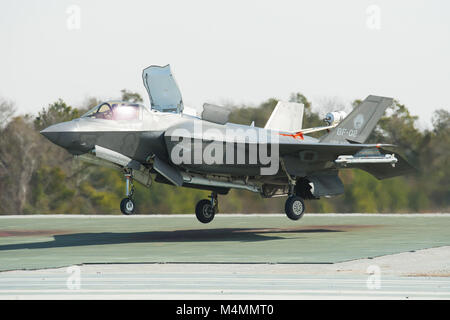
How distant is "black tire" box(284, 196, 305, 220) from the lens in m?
19.9

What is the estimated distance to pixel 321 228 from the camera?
22.5 m

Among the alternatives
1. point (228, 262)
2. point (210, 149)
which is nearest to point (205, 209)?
point (210, 149)

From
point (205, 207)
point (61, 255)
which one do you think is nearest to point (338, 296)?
point (61, 255)

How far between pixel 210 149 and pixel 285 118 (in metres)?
Result: 6.03

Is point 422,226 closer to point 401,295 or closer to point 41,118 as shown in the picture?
point 401,295

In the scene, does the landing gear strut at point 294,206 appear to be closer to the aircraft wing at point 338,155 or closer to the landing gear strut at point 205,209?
the aircraft wing at point 338,155

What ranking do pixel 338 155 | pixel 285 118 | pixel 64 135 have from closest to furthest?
pixel 64 135, pixel 338 155, pixel 285 118

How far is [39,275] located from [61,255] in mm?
3370

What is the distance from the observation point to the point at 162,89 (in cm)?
1983

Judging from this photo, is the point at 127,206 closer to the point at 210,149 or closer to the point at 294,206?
the point at 210,149

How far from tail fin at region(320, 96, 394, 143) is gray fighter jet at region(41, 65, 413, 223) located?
3 centimetres

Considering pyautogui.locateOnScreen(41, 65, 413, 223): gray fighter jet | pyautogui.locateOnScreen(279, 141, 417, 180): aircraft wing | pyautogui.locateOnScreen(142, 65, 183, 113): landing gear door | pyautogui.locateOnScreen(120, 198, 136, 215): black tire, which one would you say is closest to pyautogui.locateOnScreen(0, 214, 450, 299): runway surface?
pyautogui.locateOnScreen(120, 198, 136, 215): black tire

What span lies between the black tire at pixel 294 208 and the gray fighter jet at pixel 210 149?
12 millimetres

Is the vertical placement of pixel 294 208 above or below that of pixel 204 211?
above
